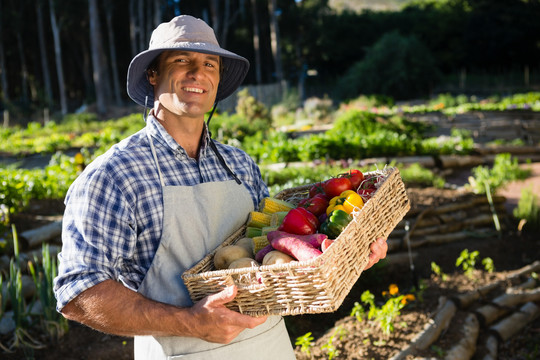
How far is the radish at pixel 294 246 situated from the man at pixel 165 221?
0.75 ft

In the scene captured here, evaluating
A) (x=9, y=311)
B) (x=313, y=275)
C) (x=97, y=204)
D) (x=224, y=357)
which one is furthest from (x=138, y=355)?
(x=9, y=311)

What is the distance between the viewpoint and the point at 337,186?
81.6 inches

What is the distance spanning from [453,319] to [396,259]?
4.16ft

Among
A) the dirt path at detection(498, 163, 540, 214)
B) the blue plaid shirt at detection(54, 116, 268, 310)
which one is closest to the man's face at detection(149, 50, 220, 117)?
the blue plaid shirt at detection(54, 116, 268, 310)

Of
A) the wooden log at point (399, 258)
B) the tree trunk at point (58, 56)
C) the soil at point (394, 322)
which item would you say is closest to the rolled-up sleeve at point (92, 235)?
the soil at point (394, 322)

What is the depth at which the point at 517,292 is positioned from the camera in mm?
4543

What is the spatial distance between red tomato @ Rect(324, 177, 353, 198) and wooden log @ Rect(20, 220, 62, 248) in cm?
359

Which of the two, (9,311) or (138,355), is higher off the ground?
(138,355)

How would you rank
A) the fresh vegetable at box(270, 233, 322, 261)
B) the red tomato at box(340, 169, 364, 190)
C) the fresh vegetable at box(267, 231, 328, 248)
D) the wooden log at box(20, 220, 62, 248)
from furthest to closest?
the wooden log at box(20, 220, 62, 248) → the red tomato at box(340, 169, 364, 190) → the fresh vegetable at box(267, 231, 328, 248) → the fresh vegetable at box(270, 233, 322, 261)

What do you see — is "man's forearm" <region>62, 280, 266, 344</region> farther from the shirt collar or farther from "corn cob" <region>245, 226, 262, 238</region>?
the shirt collar

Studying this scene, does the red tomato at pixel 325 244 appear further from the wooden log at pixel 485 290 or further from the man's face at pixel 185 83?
the wooden log at pixel 485 290

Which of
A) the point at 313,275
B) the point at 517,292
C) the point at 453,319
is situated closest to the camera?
the point at 313,275

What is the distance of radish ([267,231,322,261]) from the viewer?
1.53 meters

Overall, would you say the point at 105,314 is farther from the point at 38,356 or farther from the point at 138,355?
the point at 38,356
